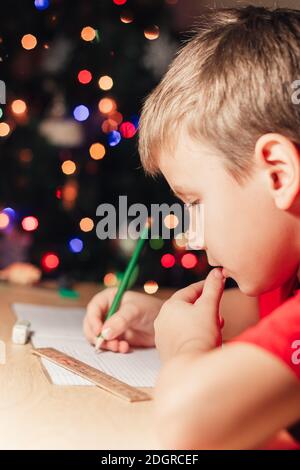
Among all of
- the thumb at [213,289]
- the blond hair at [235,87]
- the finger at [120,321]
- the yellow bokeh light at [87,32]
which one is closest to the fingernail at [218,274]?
the thumb at [213,289]

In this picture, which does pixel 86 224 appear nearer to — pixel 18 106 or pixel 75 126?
pixel 75 126

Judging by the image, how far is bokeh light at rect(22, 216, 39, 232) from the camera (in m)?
1.84

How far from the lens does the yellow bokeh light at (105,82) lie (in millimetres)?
1736

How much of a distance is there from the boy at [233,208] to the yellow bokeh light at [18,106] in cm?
110

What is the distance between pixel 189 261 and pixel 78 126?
1.63 feet

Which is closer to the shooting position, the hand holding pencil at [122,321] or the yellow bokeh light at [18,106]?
the hand holding pencil at [122,321]

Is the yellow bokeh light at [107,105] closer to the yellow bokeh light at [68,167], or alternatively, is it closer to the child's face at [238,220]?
the yellow bokeh light at [68,167]

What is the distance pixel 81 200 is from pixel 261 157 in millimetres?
1274

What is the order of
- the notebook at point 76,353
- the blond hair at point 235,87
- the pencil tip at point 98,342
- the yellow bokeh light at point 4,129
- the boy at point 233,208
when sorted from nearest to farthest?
the boy at point 233,208, the blond hair at point 235,87, the notebook at point 76,353, the pencil tip at point 98,342, the yellow bokeh light at point 4,129

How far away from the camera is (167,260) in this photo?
5.96 feet

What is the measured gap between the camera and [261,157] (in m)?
0.61

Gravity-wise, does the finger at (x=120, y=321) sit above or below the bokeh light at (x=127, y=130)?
below

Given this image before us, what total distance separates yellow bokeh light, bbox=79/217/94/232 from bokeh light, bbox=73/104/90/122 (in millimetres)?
284

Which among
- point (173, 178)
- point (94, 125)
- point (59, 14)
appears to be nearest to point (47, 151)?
point (94, 125)
